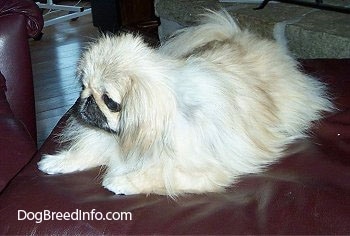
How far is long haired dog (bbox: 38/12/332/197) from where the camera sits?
42.8 inches

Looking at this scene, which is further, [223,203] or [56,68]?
[56,68]

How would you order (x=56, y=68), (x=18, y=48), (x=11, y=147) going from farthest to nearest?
(x=56, y=68)
(x=18, y=48)
(x=11, y=147)

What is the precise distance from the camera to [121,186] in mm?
1158

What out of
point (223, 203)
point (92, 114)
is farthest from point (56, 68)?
point (223, 203)

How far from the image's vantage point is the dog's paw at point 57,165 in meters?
1.29

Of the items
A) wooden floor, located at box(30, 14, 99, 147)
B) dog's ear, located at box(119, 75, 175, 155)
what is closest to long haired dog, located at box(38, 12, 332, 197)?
dog's ear, located at box(119, 75, 175, 155)

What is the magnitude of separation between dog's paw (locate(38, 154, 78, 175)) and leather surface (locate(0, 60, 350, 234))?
0.02 metres

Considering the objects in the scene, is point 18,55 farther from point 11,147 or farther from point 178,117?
point 178,117

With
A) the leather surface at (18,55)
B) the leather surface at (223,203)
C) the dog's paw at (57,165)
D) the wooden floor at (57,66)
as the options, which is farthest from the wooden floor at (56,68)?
the leather surface at (223,203)

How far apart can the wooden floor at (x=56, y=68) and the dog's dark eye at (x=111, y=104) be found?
4.24ft

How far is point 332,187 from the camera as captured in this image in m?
1.13

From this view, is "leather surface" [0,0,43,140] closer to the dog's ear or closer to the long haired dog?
the long haired dog

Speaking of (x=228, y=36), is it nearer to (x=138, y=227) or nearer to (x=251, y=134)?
(x=251, y=134)

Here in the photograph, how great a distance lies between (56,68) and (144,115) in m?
2.32
